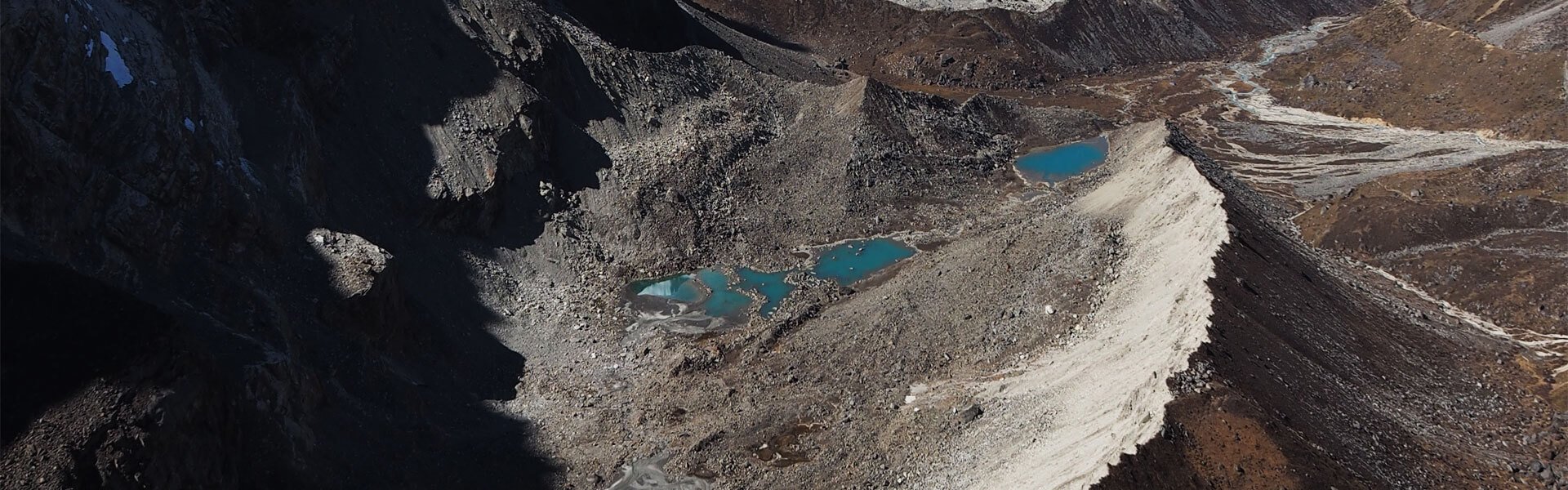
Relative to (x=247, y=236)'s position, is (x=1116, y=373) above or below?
below

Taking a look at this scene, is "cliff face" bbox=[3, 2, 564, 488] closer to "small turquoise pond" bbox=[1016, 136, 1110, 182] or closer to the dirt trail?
"small turquoise pond" bbox=[1016, 136, 1110, 182]

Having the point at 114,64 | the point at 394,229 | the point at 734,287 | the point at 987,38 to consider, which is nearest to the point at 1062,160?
the point at 987,38

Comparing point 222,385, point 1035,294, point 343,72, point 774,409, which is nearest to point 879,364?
point 774,409

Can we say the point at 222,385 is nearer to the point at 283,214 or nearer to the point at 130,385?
the point at 130,385

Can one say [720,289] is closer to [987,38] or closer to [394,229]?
[394,229]

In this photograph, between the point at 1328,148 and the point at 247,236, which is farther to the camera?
the point at 1328,148
